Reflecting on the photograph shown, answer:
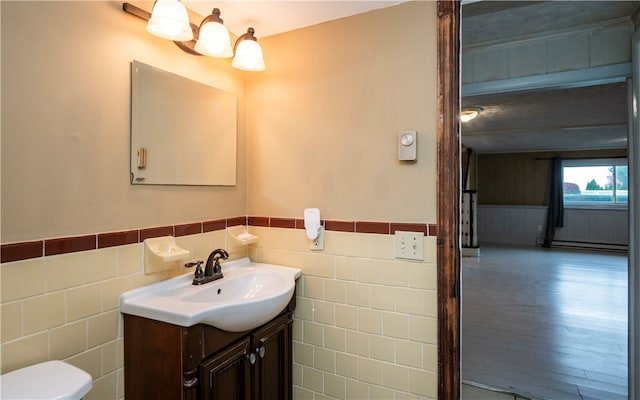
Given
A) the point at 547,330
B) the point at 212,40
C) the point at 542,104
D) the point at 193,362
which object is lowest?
the point at 547,330

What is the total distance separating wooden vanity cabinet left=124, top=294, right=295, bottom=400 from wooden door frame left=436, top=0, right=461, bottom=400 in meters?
0.79

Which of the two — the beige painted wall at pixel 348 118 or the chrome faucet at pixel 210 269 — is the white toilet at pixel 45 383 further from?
the beige painted wall at pixel 348 118

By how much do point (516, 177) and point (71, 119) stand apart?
29.6 ft

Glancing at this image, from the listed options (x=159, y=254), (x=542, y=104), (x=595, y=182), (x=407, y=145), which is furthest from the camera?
(x=595, y=182)

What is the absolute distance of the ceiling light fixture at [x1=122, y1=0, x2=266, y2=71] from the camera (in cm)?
127

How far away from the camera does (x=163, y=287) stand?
4.73 feet

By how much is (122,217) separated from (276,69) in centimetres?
109

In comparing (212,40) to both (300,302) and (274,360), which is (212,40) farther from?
(274,360)

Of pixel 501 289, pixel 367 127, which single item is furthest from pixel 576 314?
pixel 367 127

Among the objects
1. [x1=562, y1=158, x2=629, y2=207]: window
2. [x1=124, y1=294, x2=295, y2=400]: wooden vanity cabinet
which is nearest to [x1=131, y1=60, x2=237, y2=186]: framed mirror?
[x1=124, y1=294, x2=295, y2=400]: wooden vanity cabinet

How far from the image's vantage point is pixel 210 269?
5.19 ft

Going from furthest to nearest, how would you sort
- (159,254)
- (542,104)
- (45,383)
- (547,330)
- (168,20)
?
(542,104), (547,330), (159,254), (168,20), (45,383)

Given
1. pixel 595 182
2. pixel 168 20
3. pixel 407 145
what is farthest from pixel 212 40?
pixel 595 182

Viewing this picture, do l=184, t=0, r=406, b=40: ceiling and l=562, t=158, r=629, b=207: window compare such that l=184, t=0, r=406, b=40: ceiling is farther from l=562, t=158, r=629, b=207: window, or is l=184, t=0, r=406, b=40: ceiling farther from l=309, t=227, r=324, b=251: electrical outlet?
l=562, t=158, r=629, b=207: window
